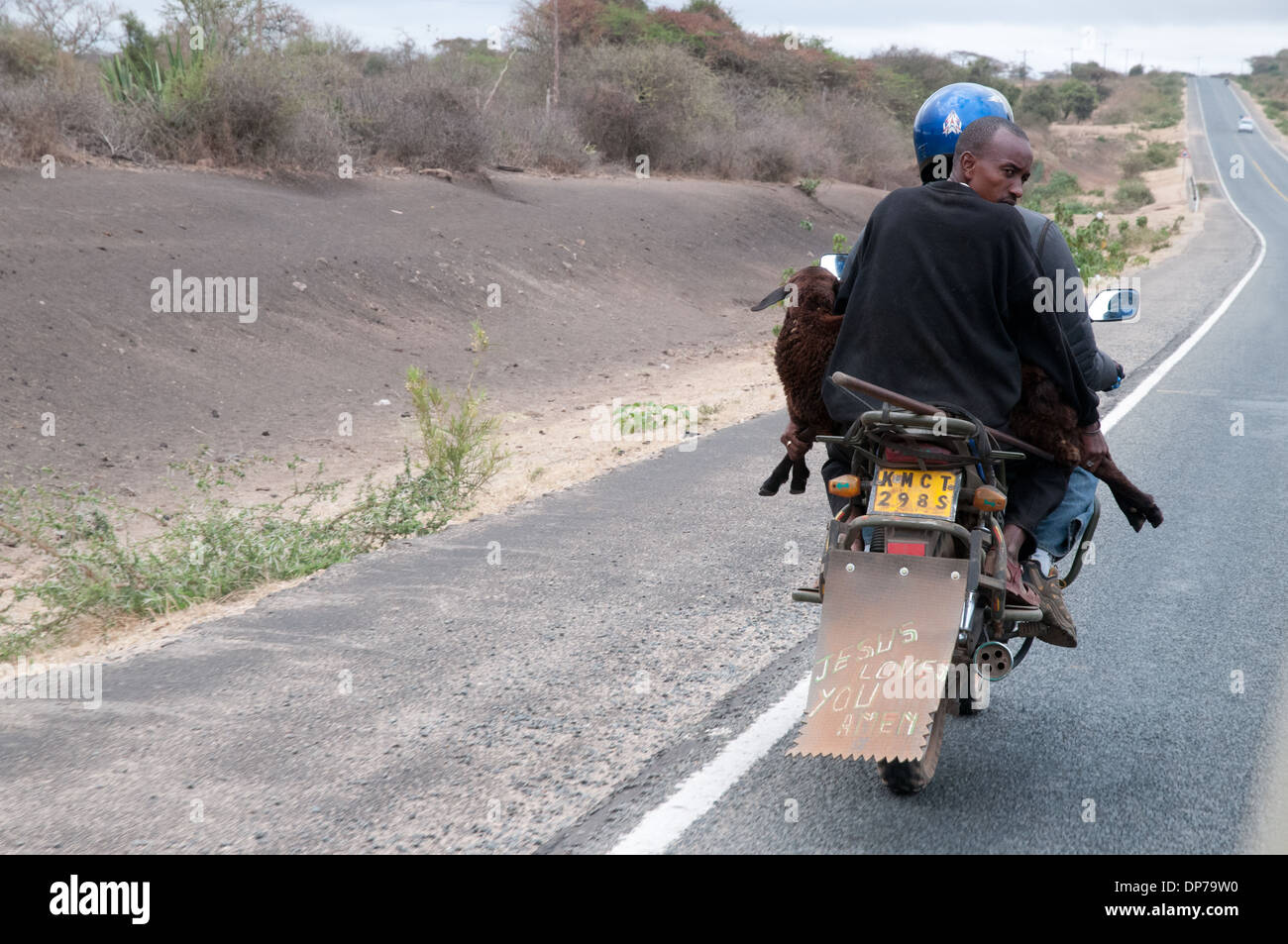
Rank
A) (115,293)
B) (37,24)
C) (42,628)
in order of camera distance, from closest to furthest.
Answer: (42,628), (115,293), (37,24)

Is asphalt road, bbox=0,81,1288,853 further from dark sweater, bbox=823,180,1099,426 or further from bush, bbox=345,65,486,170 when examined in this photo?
bush, bbox=345,65,486,170

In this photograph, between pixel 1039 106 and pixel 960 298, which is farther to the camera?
pixel 1039 106

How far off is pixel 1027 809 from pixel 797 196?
1293 inches

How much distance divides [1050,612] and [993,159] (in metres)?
1.40

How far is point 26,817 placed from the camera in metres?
3.63

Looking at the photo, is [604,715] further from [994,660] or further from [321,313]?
[321,313]

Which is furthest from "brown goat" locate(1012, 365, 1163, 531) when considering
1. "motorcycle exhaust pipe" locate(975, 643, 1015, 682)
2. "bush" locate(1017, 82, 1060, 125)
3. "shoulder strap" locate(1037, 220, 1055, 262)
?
"bush" locate(1017, 82, 1060, 125)

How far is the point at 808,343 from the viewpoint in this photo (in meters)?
3.87

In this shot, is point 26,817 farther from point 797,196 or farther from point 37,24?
point 797,196

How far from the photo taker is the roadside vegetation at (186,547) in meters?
6.22

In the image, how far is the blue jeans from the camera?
385cm

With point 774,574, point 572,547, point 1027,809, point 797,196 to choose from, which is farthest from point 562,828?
point 797,196

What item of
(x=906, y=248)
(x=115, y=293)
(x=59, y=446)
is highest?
(x=906, y=248)

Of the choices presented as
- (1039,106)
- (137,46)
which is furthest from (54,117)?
(1039,106)
